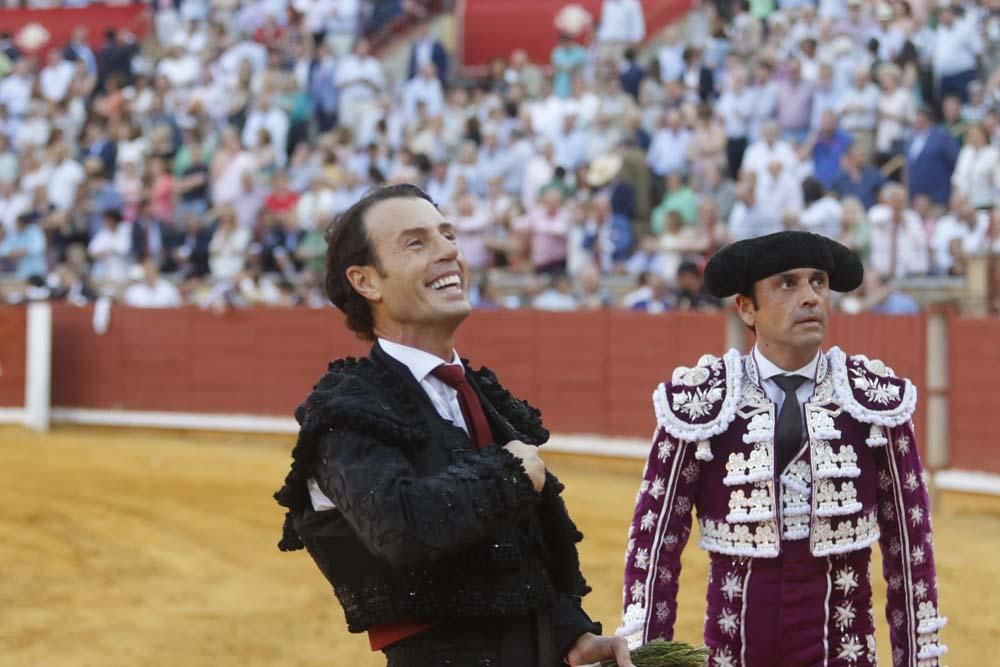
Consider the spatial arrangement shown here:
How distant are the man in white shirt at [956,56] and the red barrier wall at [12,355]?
7529 millimetres

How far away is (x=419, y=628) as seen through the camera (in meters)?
2.33

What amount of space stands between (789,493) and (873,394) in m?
0.26

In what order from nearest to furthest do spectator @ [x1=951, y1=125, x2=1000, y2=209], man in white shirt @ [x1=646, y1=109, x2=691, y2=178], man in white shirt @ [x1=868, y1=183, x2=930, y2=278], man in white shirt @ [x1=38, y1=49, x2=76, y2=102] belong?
man in white shirt @ [x1=868, y1=183, x2=930, y2=278] → spectator @ [x1=951, y1=125, x2=1000, y2=209] → man in white shirt @ [x1=646, y1=109, x2=691, y2=178] → man in white shirt @ [x1=38, y1=49, x2=76, y2=102]

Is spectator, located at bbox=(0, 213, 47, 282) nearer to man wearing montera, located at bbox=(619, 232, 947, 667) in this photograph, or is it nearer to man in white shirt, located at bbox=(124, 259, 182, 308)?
man in white shirt, located at bbox=(124, 259, 182, 308)

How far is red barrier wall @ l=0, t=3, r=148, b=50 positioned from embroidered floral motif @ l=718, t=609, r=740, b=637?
1784 cm

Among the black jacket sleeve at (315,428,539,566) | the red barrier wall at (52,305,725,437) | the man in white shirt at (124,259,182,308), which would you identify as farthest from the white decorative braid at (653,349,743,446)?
the man in white shirt at (124,259,182,308)

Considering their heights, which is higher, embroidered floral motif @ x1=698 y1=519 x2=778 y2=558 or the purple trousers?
embroidered floral motif @ x1=698 y1=519 x2=778 y2=558

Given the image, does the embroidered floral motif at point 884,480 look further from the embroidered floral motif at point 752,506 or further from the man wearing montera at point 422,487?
the man wearing montera at point 422,487

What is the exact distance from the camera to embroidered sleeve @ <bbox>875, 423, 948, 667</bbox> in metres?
3.20

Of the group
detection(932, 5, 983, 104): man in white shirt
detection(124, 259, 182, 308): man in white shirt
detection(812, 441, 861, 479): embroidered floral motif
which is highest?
detection(932, 5, 983, 104): man in white shirt

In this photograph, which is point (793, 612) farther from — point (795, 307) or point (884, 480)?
point (795, 307)

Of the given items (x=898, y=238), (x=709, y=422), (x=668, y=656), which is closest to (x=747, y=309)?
(x=709, y=422)

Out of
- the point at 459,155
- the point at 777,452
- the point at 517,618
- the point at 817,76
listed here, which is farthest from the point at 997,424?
the point at 517,618

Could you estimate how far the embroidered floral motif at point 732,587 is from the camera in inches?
127
